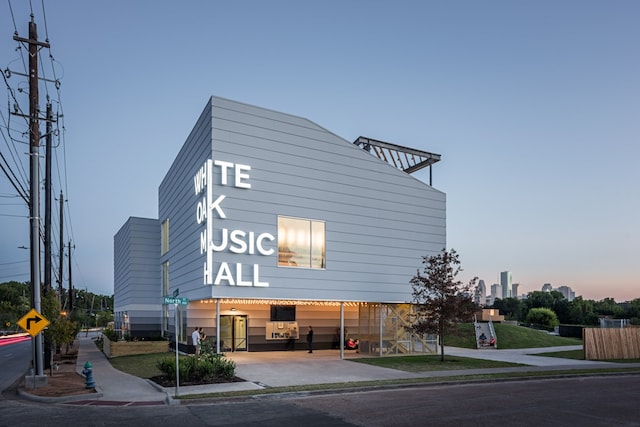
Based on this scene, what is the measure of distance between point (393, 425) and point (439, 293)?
15.4 metres

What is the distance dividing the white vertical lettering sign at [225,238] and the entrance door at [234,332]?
6858 mm

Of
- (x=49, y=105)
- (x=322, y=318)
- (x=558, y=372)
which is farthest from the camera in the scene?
(x=322, y=318)

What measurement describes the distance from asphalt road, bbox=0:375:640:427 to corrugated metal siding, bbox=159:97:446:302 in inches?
393

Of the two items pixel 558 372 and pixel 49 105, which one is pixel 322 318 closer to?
pixel 558 372

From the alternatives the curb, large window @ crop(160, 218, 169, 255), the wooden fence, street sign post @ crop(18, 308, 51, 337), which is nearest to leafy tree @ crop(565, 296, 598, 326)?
the wooden fence

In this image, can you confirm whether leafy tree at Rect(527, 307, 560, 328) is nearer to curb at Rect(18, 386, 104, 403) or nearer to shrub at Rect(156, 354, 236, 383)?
shrub at Rect(156, 354, 236, 383)

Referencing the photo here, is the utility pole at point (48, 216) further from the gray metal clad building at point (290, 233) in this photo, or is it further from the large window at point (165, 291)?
the large window at point (165, 291)

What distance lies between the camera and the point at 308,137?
2753cm

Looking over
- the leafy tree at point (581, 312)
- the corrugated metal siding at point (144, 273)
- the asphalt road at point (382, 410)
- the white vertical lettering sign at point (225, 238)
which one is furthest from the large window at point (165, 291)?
the leafy tree at point (581, 312)

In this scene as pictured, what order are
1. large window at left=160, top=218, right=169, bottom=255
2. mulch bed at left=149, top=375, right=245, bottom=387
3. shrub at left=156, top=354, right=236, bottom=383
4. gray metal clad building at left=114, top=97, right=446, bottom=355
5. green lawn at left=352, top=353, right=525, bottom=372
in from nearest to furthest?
mulch bed at left=149, top=375, right=245, bottom=387 → shrub at left=156, top=354, right=236, bottom=383 → green lawn at left=352, top=353, right=525, bottom=372 → gray metal clad building at left=114, top=97, right=446, bottom=355 → large window at left=160, top=218, right=169, bottom=255

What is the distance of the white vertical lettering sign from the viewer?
76.8 feet

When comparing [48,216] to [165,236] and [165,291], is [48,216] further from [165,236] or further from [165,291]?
[165,291]

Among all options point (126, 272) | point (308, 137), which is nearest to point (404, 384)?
point (308, 137)

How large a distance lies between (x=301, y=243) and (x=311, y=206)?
2062mm
